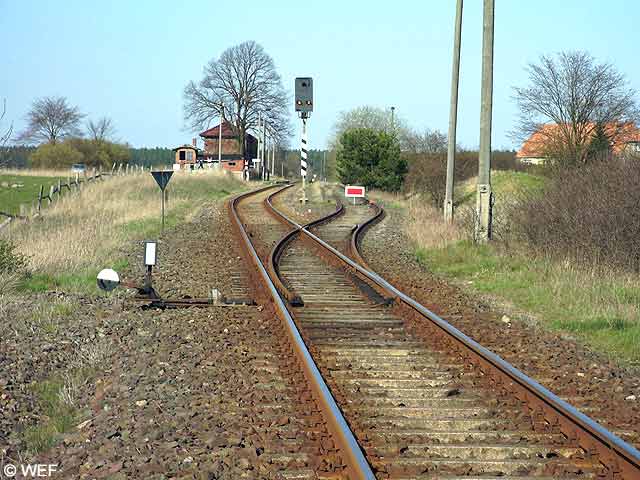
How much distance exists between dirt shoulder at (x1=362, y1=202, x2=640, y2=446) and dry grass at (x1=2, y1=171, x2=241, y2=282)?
20.1ft

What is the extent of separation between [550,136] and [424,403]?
4104 centimetres

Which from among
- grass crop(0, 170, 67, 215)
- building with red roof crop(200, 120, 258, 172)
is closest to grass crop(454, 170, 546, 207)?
grass crop(0, 170, 67, 215)

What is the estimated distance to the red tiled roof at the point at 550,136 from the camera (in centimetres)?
4238

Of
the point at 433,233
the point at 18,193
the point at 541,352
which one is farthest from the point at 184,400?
the point at 18,193

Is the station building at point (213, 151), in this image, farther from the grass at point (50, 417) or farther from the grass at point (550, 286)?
the grass at point (50, 417)

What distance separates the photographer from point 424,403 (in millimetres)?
6703

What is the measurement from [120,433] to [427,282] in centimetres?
880

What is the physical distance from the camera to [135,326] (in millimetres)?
10102

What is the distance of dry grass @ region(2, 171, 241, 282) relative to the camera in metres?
16.8

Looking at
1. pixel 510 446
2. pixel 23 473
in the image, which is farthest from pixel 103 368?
pixel 510 446

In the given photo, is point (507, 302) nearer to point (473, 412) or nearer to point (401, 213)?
point (473, 412)

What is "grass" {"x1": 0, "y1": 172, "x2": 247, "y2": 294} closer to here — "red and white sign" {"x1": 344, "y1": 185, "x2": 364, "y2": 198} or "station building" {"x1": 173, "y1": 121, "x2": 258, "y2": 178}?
"red and white sign" {"x1": 344, "y1": 185, "x2": 364, "y2": 198}

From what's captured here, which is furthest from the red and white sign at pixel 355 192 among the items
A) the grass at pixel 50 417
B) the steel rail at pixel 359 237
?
the grass at pixel 50 417

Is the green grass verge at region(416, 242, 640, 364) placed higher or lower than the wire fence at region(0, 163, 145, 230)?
lower
